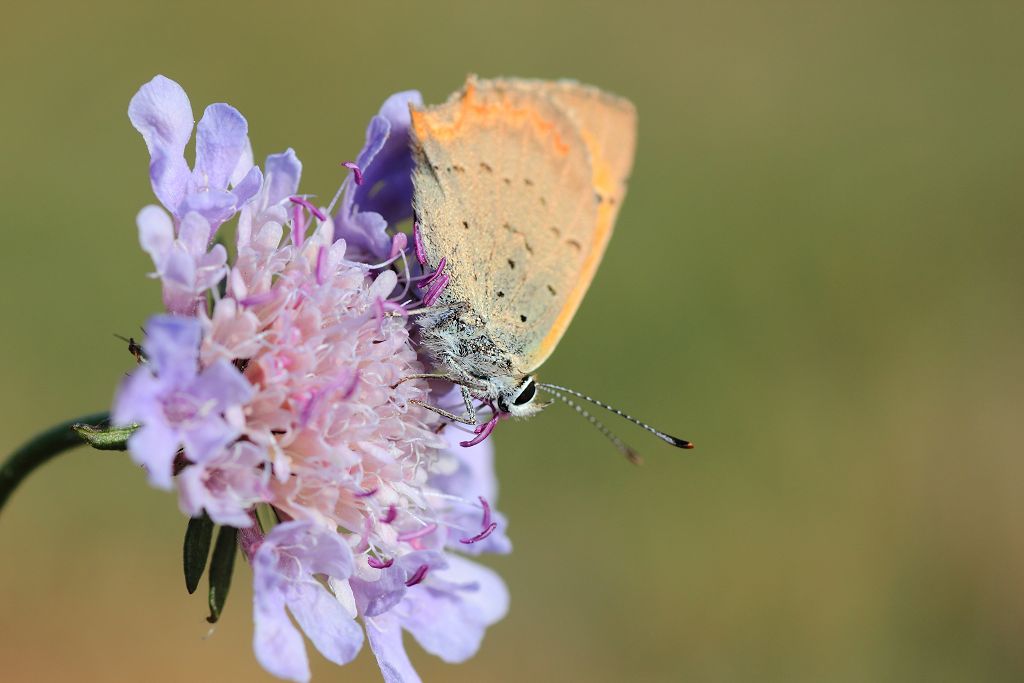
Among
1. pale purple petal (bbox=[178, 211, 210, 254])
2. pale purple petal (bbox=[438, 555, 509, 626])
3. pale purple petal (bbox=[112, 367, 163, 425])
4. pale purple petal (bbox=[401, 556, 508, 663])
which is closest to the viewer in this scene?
pale purple petal (bbox=[112, 367, 163, 425])

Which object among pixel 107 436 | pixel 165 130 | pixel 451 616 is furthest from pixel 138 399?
pixel 451 616

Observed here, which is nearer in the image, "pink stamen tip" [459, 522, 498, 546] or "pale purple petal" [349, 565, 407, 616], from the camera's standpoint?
"pale purple petal" [349, 565, 407, 616]

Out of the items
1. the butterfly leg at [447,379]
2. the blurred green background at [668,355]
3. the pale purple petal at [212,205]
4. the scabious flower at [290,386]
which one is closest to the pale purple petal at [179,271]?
the scabious flower at [290,386]

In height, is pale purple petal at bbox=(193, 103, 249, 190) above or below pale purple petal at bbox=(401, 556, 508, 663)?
above

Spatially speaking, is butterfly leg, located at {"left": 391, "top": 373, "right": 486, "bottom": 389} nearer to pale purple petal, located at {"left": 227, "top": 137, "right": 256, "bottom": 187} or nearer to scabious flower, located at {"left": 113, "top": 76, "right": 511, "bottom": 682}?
scabious flower, located at {"left": 113, "top": 76, "right": 511, "bottom": 682}

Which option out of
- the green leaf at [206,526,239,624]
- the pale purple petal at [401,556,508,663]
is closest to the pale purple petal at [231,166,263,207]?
the green leaf at [206,526,239,624]

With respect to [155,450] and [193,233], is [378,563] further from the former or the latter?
[193,233]

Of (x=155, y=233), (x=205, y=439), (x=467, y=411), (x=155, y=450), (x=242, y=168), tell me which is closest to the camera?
(x=155, y=450)

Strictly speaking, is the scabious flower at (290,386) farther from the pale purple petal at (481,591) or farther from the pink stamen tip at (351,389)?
the pale purple petal at (481,591)
